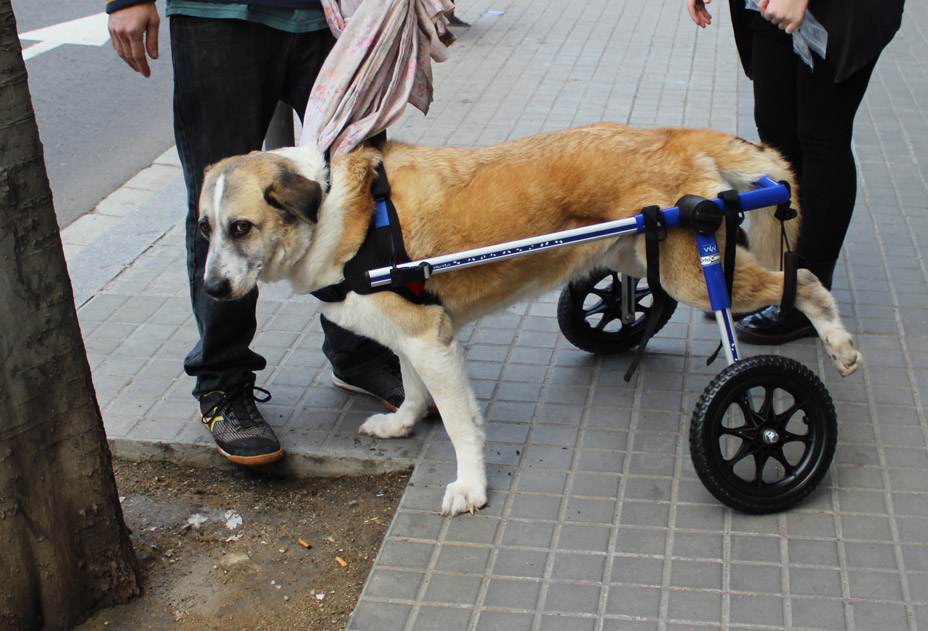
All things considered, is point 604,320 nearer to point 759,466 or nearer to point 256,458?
point 759,466

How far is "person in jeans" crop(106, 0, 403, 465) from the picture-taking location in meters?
3.22

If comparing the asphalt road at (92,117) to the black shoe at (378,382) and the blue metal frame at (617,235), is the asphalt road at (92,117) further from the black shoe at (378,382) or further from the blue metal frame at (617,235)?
the blue metal frame at (617,235)

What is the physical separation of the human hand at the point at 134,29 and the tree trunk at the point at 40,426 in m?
0.72

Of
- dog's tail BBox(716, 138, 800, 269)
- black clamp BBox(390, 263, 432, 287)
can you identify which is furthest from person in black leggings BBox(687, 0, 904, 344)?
black clamp BBox(390, 263, 432, 287)

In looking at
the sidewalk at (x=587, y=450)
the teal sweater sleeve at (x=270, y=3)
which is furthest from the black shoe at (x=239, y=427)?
the teal sweater sleeve at (x=270, y=3)

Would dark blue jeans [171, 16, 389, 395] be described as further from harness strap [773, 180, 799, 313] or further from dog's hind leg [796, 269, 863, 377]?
dog's hind leg [796, 269, 863, 377]

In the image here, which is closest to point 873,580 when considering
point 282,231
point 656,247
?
point 656,247

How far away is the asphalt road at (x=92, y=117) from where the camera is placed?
6.73 metres

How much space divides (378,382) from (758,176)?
1.72m

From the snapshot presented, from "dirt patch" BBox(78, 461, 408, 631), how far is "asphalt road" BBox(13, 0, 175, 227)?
311 cm

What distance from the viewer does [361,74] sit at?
3.16 meters

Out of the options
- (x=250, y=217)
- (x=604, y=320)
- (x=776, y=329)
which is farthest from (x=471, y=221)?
(x=776, y=329)

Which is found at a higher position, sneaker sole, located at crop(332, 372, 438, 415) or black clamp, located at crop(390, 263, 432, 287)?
black clamp, located at crop(390, 263, 432, 287)

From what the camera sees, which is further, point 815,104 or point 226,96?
point 815,104
